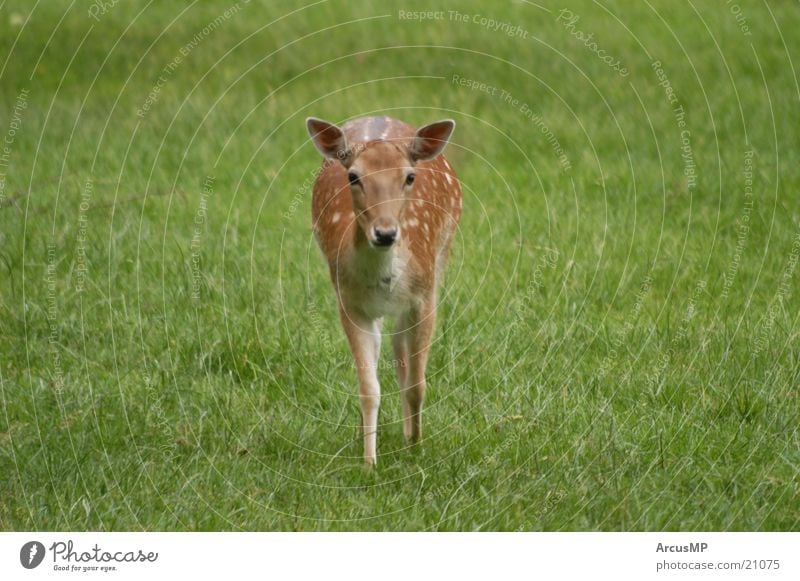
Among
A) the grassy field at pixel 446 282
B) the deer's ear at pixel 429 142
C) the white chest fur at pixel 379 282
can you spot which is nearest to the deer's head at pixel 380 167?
the deer's ear at pixel 429 142

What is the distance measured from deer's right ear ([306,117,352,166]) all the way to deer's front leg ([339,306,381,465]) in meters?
0.79

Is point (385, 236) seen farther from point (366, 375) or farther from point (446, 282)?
point (446, 282)

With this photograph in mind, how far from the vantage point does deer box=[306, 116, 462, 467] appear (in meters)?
6.59

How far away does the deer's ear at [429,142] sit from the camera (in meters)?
6.78

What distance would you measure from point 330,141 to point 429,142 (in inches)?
18.9

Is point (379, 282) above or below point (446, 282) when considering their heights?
above

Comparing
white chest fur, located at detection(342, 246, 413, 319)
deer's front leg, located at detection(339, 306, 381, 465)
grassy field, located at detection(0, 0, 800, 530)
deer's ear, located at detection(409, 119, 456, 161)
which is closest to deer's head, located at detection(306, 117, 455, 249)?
deer's ear, located at detection(409, 119, 456, 161)

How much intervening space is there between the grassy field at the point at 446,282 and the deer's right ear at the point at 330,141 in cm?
142

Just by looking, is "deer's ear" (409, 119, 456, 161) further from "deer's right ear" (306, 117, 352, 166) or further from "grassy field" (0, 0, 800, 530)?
Result: "grassy field" (0, 0, 800, 530)

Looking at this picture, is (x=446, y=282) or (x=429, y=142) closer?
(x=429, y=142)

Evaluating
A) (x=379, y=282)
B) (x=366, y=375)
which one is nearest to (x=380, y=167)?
(x=379, y=282)

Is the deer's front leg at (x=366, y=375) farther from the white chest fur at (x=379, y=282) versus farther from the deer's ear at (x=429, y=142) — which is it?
the deer's ear at (x=429, y=142)

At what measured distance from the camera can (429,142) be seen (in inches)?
270

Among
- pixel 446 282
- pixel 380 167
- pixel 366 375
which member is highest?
pixel 380 167
